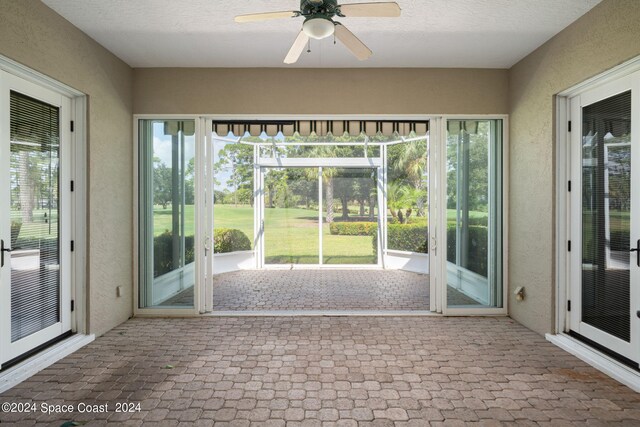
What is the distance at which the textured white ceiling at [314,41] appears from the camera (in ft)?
9.89

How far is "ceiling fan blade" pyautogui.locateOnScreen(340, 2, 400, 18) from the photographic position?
2.21m

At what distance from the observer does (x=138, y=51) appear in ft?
12.7

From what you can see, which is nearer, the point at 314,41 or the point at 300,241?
the point at 314,41

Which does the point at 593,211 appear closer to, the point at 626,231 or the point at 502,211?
the point at 626,231

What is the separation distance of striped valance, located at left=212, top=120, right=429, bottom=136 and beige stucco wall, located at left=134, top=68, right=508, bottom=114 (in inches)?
17.5

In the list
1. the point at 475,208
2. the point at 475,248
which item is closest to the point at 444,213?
the point at 475,208

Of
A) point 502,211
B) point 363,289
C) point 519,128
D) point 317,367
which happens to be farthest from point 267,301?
point 519,128

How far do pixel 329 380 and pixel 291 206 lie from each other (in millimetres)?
5217

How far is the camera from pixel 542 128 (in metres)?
3.71

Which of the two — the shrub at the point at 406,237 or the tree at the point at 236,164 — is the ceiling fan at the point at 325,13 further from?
the shrub at the point at 406,237

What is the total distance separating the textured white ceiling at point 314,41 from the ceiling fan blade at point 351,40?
0.51 meters

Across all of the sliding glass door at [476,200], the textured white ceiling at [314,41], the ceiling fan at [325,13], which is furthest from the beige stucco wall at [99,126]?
the sliding glass door at [476,200]

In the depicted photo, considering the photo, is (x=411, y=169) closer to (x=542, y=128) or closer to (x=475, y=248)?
(x=475, y=248)

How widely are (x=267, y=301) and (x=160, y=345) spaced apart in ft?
5.93
